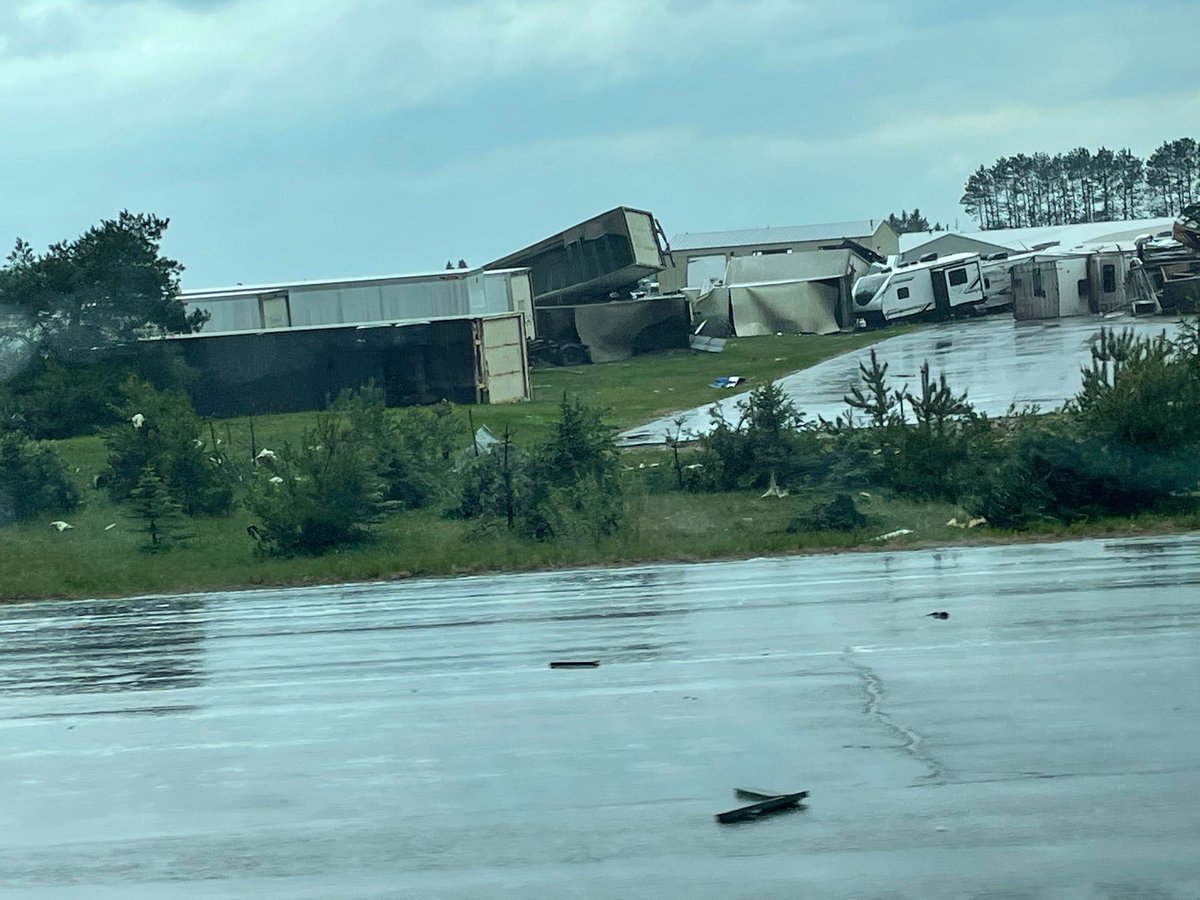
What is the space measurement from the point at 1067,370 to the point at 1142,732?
98.3 ft

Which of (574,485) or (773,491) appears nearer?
(574,485)

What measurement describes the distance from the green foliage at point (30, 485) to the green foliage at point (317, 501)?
271 inches

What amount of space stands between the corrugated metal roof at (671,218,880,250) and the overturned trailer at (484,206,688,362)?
127ft

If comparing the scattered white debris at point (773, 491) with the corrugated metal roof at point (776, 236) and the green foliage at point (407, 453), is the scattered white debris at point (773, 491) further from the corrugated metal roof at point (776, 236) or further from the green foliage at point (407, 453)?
the corrugated metal roof at point (776, 236)

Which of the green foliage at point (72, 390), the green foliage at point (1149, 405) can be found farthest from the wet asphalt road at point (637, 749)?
Answer: the green foliage at point (72, 390)

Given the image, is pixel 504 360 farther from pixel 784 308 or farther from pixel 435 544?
pixel 784 308

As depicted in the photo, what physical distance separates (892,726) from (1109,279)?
5101 cm

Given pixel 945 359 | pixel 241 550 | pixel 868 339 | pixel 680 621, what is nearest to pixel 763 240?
pixel 868 339

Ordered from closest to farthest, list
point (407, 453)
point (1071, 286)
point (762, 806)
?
point (762, 806), point (407, 453), point (1071, 286)

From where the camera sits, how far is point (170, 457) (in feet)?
90.3

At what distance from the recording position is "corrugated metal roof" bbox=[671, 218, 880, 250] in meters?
104

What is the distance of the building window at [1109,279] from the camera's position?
184ft

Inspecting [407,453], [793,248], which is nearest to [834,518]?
[407,453]

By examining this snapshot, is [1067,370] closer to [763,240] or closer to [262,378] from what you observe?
[262,378]
